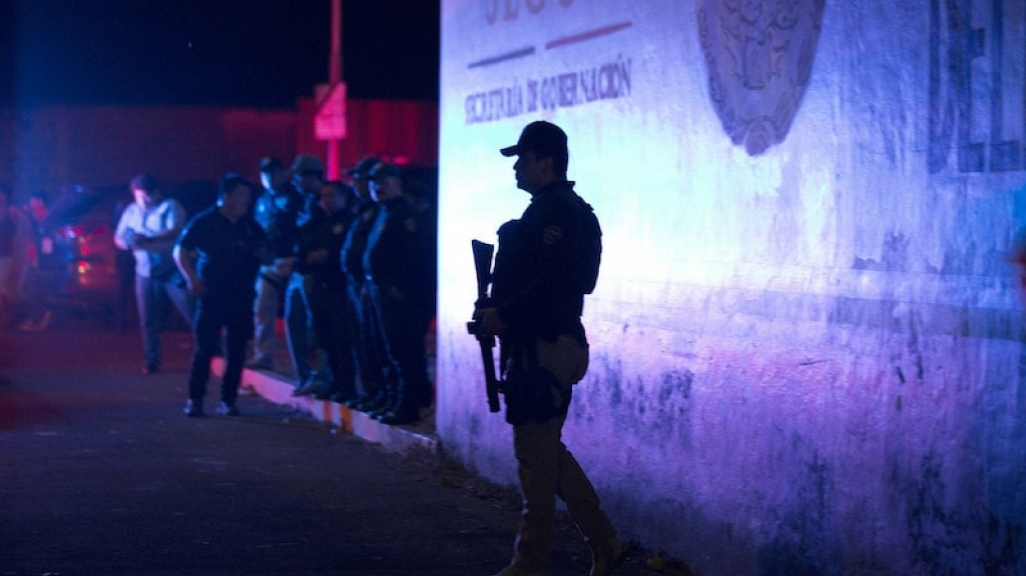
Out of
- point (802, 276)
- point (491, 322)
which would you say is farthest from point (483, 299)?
point (802, 276)

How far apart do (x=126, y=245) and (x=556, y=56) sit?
8.84 m

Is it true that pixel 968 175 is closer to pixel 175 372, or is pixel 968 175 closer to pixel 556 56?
pixel 556 56

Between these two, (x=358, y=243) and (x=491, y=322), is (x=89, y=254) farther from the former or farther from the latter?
(x=491, y=322)

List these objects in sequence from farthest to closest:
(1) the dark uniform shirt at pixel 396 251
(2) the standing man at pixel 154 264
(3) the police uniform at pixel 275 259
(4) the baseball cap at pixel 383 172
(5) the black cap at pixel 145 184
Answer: (5) the black cap at pixel 145 184 → (2) the standing man at pixel 154 264 → (3) the police uniform at pixel 275 259 → (4) the baseball cap at pixel 383 172 → (1) the dark uniform shirt at pixel 396 251

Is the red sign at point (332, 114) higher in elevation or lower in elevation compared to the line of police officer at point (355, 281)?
higher

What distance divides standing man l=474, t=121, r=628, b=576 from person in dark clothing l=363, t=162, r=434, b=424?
4.41 m

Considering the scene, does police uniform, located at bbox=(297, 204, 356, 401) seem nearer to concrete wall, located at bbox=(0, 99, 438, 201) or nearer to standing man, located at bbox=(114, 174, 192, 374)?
standing man, located at bbox=(114, 174, 192, 374)

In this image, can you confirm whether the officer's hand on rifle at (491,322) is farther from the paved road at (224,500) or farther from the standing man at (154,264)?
the standing man at (154,264)

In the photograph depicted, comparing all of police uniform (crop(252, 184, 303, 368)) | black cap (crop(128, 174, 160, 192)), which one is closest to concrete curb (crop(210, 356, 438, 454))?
police uniform (crop(252, 184, 303, 368))

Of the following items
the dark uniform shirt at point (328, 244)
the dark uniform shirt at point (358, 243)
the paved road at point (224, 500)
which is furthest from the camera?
the dark uniform shirt at point (328, 244)

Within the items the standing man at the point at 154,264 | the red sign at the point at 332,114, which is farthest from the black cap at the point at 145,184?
the red sign at the point at 332,114

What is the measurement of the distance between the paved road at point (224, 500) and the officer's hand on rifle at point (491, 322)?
1244 mm

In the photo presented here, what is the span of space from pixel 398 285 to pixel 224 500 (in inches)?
105

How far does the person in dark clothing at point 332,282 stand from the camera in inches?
475
